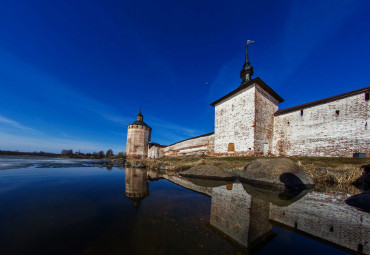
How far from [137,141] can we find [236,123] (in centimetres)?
2308

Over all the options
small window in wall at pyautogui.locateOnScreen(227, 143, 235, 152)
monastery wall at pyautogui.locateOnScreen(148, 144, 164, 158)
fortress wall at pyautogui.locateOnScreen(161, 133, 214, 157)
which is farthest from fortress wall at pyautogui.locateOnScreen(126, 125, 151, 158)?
small window in wall at pyautogui.locateOnScreen(227, 143, 235, 152)

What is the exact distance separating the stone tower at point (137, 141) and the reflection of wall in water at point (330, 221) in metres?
30.3

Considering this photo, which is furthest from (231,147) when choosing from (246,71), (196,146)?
(246,71)

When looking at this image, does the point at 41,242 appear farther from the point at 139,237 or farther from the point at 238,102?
the point at 238,102

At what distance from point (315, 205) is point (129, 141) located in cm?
3204

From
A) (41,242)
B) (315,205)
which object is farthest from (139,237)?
(315,205)

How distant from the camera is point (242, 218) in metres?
2.42

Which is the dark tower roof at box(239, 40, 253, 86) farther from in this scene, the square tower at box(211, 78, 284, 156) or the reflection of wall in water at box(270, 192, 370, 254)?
the reflection of wall in water at box(270, 192, 370, 254)

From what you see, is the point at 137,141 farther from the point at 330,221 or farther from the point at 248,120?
the point at 330,221

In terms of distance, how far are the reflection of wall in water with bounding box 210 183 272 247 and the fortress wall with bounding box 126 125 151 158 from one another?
2940 cm

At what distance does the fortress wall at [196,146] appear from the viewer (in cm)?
1822

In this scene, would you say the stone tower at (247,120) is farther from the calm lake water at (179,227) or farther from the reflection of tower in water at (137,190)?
the reflection of tower in water at (137,190)

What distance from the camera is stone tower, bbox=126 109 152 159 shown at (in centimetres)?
3030

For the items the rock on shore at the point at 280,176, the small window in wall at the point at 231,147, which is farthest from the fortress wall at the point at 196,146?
the rock on shore at the point at 280,176
